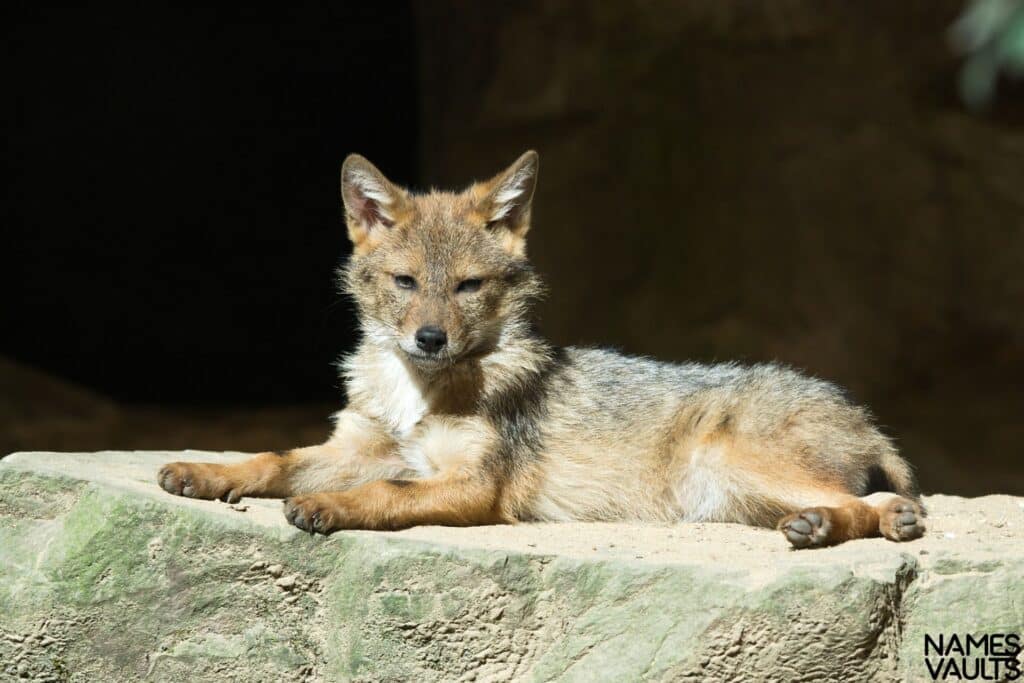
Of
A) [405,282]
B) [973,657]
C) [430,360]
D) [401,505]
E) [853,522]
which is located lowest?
[973,657]

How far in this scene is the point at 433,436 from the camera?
5.89 meters

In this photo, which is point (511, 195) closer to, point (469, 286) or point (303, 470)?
point (469, 286)

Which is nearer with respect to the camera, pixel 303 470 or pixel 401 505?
pixel 401 505

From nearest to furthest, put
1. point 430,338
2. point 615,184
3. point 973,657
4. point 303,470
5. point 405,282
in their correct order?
point 973,657 → point 430,338 → point 303,470 → point 405,282 → point 615,184

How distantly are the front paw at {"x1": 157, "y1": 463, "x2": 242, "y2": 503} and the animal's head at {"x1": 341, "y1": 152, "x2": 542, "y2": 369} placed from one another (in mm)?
1017

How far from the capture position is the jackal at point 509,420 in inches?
230

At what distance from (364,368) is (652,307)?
21.4 feet

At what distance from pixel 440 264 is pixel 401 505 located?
1271 mm

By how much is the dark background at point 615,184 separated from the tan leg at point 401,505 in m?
6.88

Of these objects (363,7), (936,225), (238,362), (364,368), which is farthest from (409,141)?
(364,368)

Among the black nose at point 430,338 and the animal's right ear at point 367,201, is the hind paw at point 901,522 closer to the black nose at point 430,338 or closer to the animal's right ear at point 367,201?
the black nose at point 430,338

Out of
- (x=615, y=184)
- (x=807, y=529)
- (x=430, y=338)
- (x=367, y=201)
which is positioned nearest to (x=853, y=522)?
(x=807, y=529)

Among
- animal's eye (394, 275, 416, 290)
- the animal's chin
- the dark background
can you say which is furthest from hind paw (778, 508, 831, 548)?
the dark background

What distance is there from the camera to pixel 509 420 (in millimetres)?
6035
